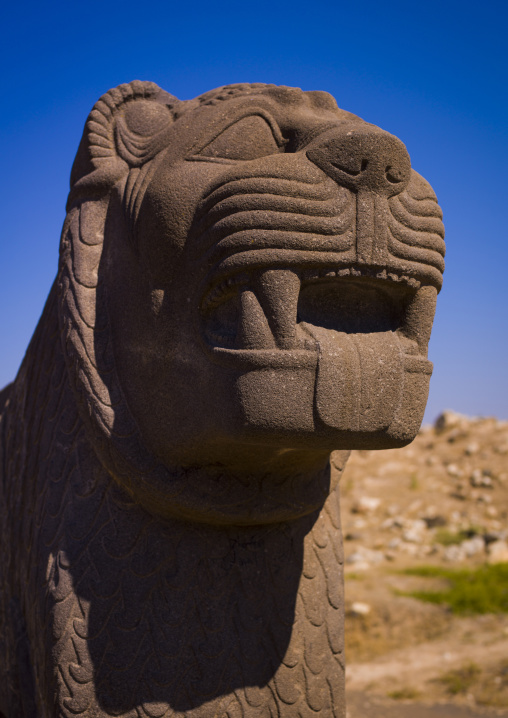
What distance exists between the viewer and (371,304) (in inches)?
54.2

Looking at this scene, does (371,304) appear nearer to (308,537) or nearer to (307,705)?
(308,537)

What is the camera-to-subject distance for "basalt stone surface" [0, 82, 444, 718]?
1.25 metres

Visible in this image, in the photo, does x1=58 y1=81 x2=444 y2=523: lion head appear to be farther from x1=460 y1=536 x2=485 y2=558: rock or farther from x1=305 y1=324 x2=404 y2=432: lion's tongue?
x1=460 y1=536 x2=485 y2=558: rock

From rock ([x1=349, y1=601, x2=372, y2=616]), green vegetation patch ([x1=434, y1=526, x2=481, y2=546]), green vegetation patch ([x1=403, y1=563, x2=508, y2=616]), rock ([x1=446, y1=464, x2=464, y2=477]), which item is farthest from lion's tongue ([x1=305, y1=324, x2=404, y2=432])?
rock ([x1=446, y1=464, x2=464, y2=477])

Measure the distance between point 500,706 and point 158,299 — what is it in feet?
10.6

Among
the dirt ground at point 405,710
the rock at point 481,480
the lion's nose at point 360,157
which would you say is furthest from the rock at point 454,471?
the lion's nose at point 360,157

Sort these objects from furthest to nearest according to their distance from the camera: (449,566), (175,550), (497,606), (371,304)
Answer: (449,566) → (497,606) → (175,550) → (371,304)

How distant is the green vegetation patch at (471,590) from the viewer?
185 inches

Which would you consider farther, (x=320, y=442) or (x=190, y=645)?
(x=190, y=645)

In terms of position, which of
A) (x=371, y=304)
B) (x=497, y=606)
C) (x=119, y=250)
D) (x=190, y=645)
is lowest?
(x=497, y=606)

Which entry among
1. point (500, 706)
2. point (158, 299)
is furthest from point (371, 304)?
point (500, 706)

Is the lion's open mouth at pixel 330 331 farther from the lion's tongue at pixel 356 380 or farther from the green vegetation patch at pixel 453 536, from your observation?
the green vegetation patch at pixel 453 536

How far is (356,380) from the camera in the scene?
48.9 inches

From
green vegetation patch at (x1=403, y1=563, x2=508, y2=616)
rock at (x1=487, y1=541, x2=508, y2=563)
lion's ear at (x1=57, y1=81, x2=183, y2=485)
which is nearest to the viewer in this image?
lion's ear at (x1=57, y1=81, x2=183, y2=485)
